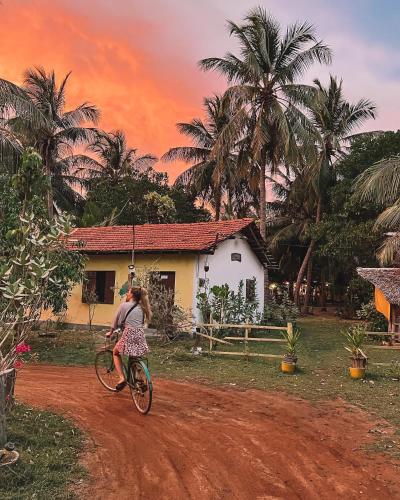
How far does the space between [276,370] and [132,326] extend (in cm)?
462

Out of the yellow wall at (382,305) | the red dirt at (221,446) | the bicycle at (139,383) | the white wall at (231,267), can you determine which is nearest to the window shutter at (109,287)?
the white wall at (231,267)

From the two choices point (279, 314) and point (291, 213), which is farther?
point (291, 213)

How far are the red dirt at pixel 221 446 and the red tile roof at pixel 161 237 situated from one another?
8284mm

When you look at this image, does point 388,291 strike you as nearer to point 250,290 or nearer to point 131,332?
point 250,290

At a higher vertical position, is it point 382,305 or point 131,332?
point 382,305

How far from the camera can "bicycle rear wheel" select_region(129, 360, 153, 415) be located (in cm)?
669

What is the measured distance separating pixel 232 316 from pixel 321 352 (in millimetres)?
3883

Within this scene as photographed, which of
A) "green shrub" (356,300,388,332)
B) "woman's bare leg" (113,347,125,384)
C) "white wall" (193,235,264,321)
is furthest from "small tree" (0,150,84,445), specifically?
Result: "green shrub" (356,300,388,332)

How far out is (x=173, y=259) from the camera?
16.7 meters

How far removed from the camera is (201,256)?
16391 mm

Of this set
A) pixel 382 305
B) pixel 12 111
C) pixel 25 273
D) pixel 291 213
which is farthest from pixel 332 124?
pixel 25 273

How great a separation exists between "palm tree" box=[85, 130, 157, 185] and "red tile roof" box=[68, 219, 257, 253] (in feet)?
54.7

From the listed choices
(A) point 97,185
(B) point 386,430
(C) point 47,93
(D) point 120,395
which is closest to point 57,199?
(A) point 97,185

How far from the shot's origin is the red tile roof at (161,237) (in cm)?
1639
